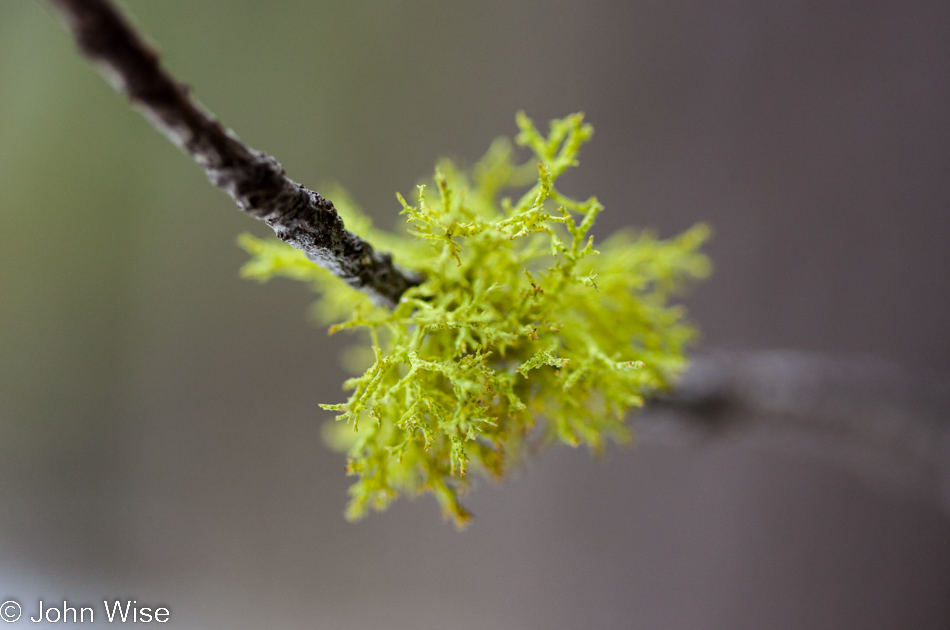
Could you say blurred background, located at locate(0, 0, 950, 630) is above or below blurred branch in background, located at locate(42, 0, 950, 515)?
above

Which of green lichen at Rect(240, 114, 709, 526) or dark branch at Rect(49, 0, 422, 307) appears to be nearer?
dark branch at Rect(49, 0, 422, 307)

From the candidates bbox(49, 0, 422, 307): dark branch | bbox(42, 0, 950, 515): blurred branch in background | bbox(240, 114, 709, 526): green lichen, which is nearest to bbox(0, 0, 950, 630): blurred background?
bbox(42, 0, 950, 515): blurred branch in background

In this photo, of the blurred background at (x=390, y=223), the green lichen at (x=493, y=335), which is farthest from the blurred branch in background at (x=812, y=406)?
the blurred background at (x=390, y=223)

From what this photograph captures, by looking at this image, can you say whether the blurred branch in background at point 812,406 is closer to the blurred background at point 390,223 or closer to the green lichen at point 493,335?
the green lichen at point 493,335

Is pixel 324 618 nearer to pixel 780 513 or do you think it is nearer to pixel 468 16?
pixel 780 513

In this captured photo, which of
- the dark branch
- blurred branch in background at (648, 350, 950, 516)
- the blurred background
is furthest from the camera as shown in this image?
the blurred background

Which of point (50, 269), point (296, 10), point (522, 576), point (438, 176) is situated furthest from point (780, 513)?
point (50, 269)

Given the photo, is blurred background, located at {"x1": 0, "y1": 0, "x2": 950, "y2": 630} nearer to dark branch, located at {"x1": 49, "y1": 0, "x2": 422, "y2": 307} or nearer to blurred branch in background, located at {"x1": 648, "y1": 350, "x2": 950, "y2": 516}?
blurred branch in background, located at {"x1": 648, "y1": 350, "x2": 950, "y2": 516}

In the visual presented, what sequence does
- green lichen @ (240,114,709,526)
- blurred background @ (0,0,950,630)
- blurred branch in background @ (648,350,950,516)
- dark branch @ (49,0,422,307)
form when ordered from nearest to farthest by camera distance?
dark branch @ (49,0,422,307) < green lichen @ (240,114,709,526) < blurred branch in background @ (648,350,950,516) < blurred background @ (0,0,950,630)
